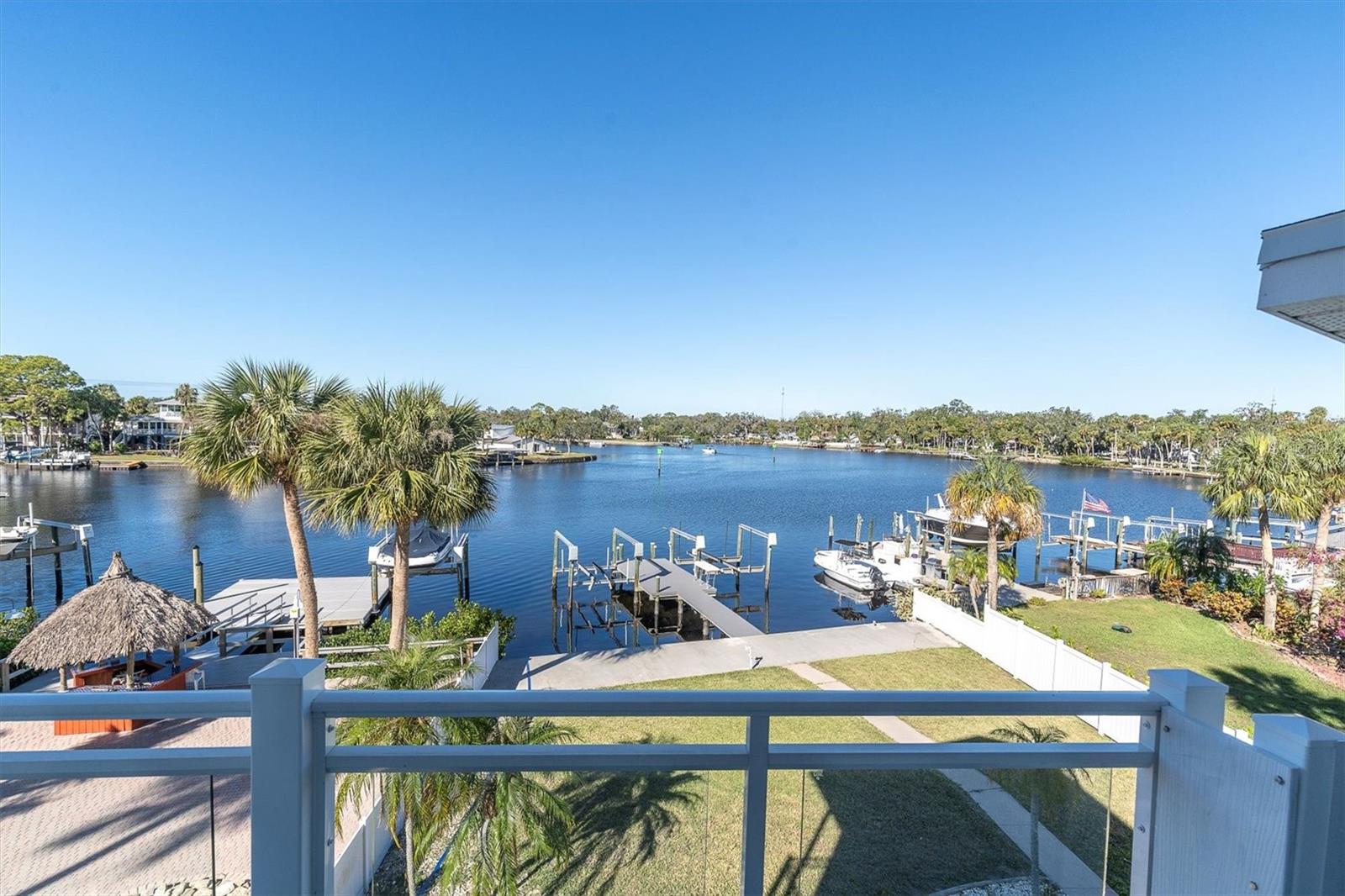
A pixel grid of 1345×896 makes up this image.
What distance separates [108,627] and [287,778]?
11.5 meters

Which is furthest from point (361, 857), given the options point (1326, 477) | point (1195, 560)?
point (1195, 560)

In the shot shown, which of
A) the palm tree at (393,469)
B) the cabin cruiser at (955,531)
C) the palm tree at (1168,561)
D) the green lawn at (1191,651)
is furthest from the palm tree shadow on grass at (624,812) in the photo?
the cabin cruiser at (955,531)

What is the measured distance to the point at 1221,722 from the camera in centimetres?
134

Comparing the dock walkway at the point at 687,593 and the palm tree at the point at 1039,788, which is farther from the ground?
the palm tree at the point at 1039,788

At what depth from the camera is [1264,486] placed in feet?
50.4

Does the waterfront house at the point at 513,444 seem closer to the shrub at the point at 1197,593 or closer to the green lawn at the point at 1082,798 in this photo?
the shrub at the point at 1197,593

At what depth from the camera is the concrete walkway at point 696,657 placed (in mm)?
11445

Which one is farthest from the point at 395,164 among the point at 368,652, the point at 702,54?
the point at 368,652

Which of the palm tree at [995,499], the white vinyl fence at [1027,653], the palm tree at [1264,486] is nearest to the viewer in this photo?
the white vinyl fence at [1027,653]

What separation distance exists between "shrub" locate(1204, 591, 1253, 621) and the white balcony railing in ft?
64.1

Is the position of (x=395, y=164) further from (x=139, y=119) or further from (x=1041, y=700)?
(x=1041, y=700)

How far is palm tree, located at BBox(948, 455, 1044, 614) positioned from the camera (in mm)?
15859

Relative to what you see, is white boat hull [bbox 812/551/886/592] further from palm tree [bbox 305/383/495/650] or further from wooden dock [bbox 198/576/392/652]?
palm tree [bbox 305/383/495/650]

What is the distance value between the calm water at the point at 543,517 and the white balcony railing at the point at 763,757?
16.4m
